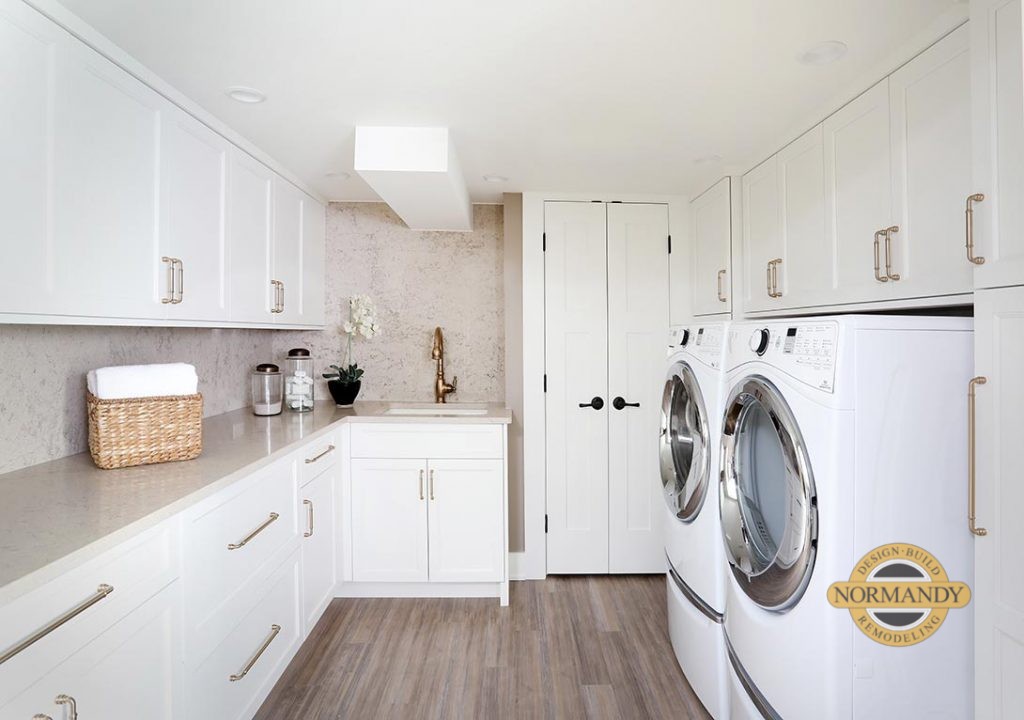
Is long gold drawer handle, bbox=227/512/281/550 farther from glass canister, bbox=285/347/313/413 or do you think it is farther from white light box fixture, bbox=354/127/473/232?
white light box fixture, bbox=354/127/473/232

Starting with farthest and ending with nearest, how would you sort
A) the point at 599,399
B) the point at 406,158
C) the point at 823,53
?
the point at 599,399 < the point at 406,158 < the point at 823,53

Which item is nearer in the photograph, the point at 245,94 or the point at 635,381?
the point at 245,94

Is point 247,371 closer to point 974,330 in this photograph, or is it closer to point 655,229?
point 655,229

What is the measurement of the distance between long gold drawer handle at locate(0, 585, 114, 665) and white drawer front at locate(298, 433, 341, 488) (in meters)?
1.14

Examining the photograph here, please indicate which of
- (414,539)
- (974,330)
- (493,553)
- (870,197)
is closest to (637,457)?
(493,553)

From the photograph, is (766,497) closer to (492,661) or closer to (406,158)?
(492,661)

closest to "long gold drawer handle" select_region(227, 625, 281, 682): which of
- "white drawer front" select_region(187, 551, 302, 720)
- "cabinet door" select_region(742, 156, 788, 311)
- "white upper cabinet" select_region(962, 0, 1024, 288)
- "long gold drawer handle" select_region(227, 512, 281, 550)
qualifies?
"white drawer front" select_region(187, 551, 302, 720)

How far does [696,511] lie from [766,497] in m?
0.45

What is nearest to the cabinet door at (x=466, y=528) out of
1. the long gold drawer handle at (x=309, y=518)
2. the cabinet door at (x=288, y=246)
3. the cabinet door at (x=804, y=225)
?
the long gold drawer handle at (x=309, y=518)

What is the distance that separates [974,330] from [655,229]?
213 cm

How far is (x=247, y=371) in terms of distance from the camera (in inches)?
126

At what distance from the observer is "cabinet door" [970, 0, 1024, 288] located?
3.84 feet

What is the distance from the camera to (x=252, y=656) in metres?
1.83

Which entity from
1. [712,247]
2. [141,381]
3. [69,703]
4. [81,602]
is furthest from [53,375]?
[712,247]
